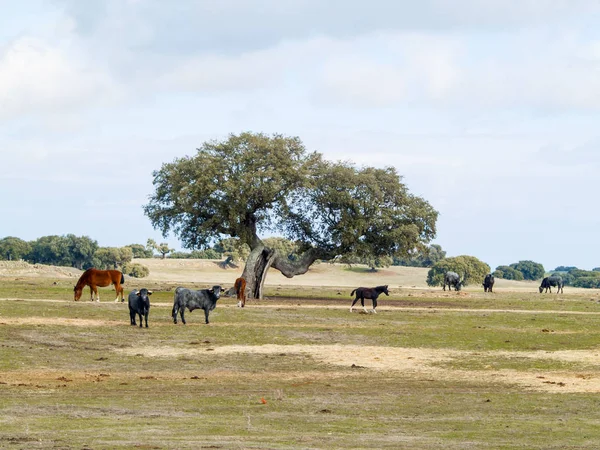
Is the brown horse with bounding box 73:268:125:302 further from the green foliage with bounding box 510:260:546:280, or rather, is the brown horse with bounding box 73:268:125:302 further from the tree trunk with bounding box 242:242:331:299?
the green foliage with bounding box 510:260:546:280

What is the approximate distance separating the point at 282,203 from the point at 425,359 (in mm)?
35693

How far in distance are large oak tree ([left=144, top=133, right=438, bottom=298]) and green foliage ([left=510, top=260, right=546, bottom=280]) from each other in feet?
416

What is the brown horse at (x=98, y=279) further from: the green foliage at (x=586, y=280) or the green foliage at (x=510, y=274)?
the green foliage at (x=510, y=274)

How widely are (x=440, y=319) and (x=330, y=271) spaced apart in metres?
111

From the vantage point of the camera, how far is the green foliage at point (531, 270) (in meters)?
190

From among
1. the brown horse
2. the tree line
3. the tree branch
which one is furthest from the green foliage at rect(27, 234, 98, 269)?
the brown horse

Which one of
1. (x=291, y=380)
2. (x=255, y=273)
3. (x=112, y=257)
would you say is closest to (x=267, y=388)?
(x=291, y=380)

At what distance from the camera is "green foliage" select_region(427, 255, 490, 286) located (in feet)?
441

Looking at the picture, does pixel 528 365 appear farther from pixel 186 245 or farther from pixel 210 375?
pixel 186 245

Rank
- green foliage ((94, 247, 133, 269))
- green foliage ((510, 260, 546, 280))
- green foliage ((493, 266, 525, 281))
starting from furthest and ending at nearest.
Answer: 1. green foliage ((510, 260, 546, 280))
2. green foliage ((493, 266, 525, 281))
3. green foliage ((94, 247, 133, 269))

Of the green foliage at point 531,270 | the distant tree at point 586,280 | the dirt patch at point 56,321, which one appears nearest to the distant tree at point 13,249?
the distant tree at point 586,280

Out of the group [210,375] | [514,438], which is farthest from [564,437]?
[210,375]

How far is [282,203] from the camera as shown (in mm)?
65312

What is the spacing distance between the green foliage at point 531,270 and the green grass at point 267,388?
14987 cm
